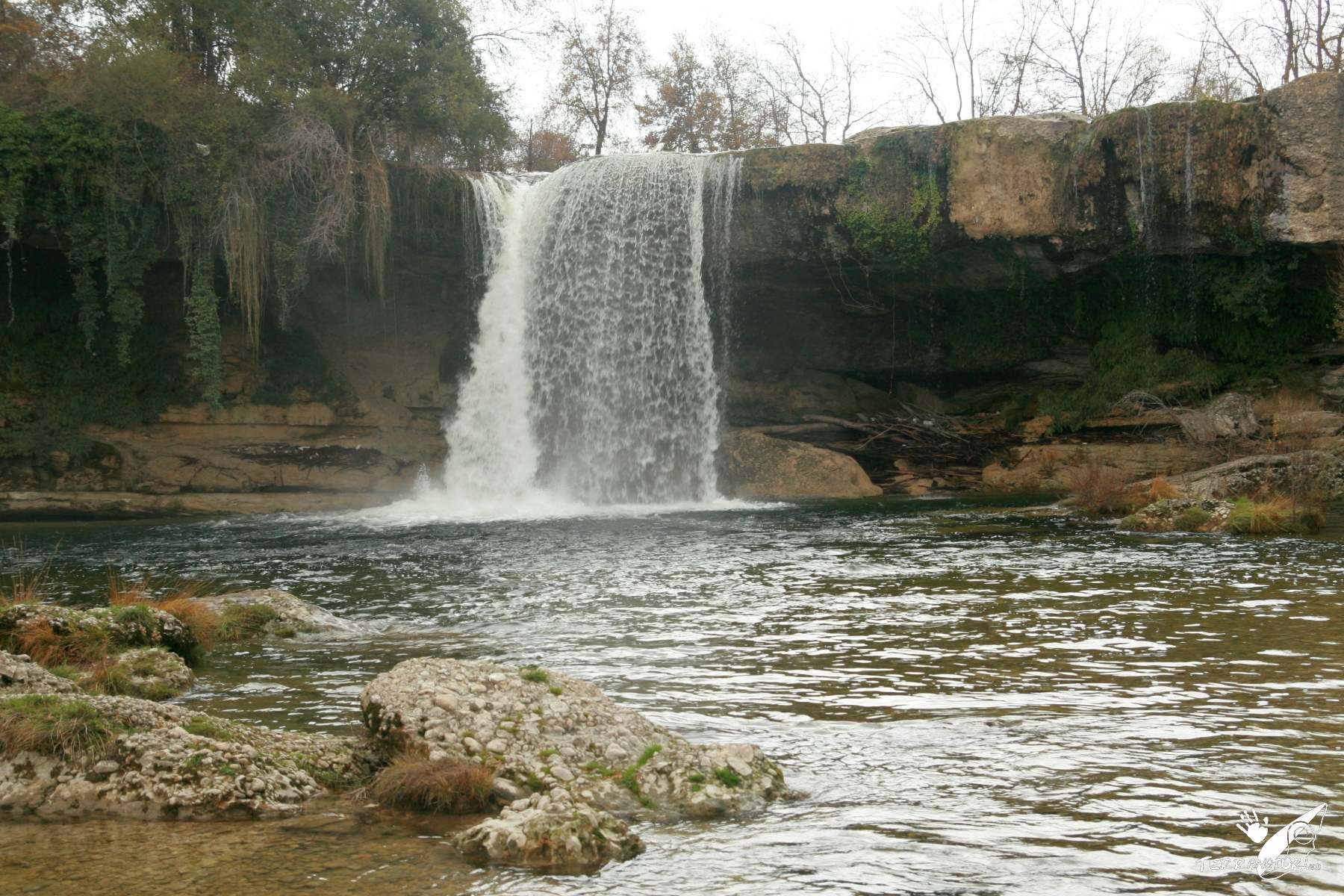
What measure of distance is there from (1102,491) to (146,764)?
14780 mm

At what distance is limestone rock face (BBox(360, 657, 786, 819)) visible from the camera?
4879 millimetres

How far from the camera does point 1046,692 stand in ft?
21.9

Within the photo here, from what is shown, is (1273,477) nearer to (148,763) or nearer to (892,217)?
(892,217)

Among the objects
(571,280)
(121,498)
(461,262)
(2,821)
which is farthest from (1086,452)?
(2,821)

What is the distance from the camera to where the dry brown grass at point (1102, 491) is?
1680 cm

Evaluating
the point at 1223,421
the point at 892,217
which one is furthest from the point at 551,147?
the point at 1223,421

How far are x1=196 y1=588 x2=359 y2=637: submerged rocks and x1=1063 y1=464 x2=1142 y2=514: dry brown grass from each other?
11.6 metres

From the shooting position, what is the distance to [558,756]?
5.14 metres

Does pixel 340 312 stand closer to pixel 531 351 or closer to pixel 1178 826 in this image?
pixel 531 351

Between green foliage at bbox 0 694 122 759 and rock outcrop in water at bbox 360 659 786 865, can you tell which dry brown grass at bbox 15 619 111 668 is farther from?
rock outcrop in water at bbox 360 659 786 865

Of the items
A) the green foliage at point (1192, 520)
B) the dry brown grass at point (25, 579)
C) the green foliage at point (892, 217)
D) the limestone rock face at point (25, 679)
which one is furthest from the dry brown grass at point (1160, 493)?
the limestone rock face at point (25, 679)

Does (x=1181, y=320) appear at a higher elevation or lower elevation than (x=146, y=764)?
higher

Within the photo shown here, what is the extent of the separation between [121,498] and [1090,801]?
65.6 ft

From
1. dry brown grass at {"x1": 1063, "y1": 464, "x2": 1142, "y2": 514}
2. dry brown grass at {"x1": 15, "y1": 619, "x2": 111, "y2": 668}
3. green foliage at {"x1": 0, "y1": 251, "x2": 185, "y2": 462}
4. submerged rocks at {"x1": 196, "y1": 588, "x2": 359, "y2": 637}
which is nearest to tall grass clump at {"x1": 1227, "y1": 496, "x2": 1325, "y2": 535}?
dry brown grass at {"x1": 1063, "y1": 464, "x2": 1142, "y2": 514}
